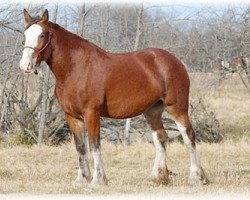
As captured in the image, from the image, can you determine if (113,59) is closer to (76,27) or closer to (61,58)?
(61,58)

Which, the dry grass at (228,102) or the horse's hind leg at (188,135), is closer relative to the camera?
the horse's hind leg at (188,135)

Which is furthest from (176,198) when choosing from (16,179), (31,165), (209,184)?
(31,165)

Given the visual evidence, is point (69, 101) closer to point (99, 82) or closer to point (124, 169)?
point (99, 82)

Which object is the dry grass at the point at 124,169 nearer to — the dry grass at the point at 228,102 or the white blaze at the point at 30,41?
the white blaze at the point at 30,41

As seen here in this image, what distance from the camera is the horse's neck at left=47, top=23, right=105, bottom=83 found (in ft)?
23.9

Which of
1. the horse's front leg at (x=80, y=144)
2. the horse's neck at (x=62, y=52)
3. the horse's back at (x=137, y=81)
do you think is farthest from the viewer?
the horse's front leg at (x=80, y=144)

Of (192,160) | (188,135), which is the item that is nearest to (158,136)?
(188,135)

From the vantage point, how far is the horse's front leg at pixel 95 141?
7.16 meters

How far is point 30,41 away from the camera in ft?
22.6

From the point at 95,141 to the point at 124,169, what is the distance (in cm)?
295

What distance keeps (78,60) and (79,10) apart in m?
6.56

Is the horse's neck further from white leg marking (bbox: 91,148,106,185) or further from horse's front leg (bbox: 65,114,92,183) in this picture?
white leg marking (bbox: 91,148,106,185)

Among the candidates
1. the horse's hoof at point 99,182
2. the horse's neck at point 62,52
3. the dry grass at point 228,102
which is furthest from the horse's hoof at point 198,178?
the dry grass at point 228,102

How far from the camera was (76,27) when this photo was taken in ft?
46.2
